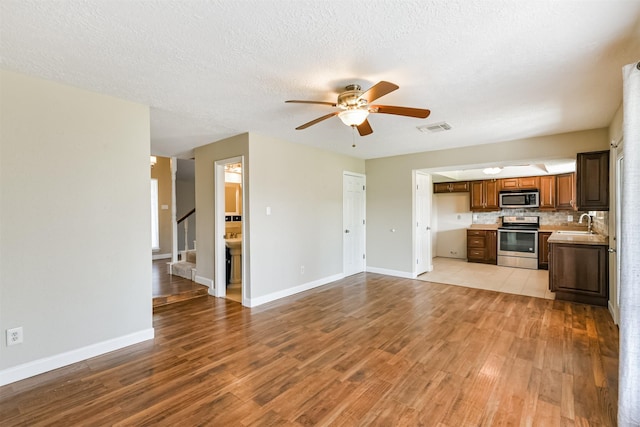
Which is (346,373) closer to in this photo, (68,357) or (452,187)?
(68,357)

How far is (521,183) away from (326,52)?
275 inches

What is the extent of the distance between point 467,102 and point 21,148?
4064 millimetres

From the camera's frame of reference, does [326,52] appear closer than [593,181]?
Yes

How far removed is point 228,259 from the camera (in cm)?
544

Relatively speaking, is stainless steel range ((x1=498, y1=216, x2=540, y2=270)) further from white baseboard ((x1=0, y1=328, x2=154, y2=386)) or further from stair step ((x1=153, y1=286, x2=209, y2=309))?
white baseboard ((x1=0, y1=328, x2=154, y2=386))

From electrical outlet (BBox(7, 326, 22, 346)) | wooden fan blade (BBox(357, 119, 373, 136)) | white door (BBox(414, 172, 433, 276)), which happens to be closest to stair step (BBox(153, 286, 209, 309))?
electrical outlet (BBox(7, 326, 22, 346))

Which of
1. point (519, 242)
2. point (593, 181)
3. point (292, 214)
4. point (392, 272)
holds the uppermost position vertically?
point (593, 181)

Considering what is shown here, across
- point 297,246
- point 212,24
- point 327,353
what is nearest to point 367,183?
point 297,246

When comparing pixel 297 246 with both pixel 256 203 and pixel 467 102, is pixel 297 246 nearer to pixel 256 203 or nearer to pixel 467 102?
pixel 256 203

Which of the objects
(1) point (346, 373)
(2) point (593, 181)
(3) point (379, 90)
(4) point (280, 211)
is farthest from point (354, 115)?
(2) point (593, 181)

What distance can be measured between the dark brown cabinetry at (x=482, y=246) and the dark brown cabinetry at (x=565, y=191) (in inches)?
57.4

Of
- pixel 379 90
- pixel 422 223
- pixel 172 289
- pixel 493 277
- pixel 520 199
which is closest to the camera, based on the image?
pixel 379 90

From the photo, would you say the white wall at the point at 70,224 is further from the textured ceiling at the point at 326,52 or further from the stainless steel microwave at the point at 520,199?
the stainless steel microwave at the point at 520,199

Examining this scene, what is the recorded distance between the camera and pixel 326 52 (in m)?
2.08
